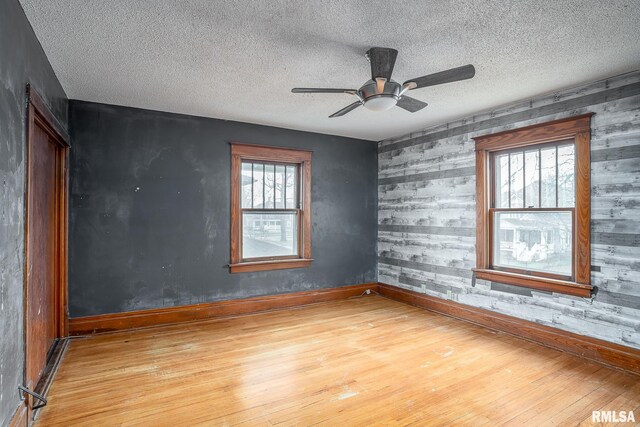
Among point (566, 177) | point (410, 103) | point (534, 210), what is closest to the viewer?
point (410, 103)

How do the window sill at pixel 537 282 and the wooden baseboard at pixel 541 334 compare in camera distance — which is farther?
the window sill at pixel 537 282

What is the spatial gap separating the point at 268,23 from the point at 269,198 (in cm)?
299

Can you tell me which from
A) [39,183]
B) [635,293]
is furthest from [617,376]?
[39,183]

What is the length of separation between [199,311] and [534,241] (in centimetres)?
414

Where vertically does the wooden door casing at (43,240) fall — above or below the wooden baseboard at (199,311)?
above

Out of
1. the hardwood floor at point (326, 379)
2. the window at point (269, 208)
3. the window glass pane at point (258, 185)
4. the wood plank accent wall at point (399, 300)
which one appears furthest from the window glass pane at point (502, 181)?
the window glass pane at point (258, 185)

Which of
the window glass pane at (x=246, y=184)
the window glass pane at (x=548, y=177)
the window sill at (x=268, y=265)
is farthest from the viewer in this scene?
the window glass pane at (x=246, y=184)

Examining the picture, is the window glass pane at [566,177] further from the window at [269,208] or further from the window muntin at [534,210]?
the window at [269,208]

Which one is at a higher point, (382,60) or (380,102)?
(382,60)

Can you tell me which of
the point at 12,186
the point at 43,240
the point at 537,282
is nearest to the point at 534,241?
the point at 537,282

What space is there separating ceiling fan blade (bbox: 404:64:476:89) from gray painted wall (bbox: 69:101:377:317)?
2.88 m

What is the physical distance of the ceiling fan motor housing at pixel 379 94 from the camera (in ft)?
8.85

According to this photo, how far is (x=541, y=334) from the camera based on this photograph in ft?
12.1

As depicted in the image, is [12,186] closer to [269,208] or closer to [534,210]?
[269,208]
